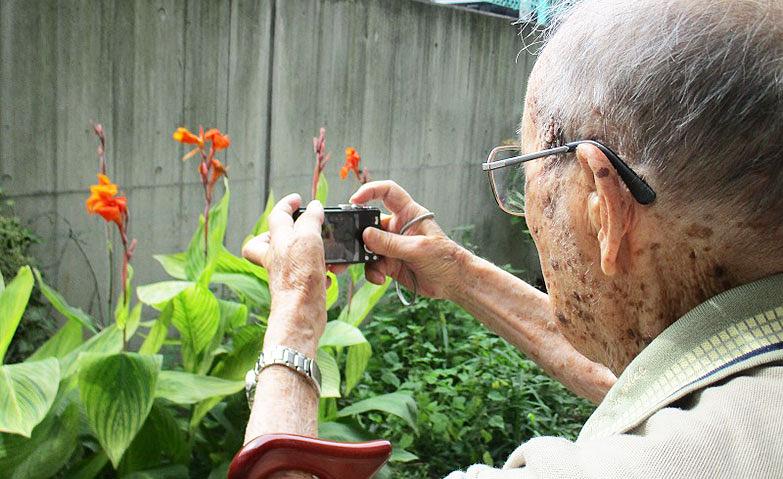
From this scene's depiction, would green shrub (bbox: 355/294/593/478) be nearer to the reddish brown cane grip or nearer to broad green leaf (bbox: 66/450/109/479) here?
broad green leaf (bbox: 66/450/109/479)

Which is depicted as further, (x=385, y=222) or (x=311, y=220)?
(x=385, y=222)

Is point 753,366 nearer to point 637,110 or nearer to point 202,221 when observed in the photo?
point 637,110

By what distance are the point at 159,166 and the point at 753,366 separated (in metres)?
Result: 3.38

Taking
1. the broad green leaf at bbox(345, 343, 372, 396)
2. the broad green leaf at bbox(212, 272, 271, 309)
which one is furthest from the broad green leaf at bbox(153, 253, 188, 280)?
the broad green leaf at bbox(345, 343, 372, 396)

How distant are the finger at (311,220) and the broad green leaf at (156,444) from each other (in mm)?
1212

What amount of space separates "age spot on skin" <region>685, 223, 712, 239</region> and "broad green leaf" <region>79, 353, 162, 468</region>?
1691mm

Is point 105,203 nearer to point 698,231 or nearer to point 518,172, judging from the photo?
point 518,172

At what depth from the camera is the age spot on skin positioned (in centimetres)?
91

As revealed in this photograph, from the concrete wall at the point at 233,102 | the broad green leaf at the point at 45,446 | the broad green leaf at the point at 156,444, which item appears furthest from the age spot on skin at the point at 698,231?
the concrete wall at the point at 233,102

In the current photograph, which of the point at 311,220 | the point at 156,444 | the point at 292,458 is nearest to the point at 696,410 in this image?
the point at 292,458

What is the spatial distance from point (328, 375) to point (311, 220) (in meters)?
1.27

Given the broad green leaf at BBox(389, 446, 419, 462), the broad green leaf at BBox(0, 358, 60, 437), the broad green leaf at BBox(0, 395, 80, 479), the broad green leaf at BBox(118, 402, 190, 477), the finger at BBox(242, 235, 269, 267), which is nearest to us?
the finger at BBox(242, 235, 269, 267)

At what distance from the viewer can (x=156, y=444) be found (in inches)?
104

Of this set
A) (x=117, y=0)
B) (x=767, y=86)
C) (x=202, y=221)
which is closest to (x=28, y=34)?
(x=117, y=0)
